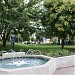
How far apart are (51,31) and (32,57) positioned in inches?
306

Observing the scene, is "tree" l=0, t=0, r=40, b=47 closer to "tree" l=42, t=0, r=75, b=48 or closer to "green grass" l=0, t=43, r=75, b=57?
"tree" l=42, t=0, r=75, b=48

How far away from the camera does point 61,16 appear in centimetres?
1762

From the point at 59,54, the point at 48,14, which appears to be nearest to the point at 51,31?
the point at 48,14

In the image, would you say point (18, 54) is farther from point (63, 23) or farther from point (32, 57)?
point (63, 23)

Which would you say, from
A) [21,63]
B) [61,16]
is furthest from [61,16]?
[21,63]

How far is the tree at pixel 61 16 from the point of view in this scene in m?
17.7

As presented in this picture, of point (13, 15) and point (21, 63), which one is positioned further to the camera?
point (13, 15)

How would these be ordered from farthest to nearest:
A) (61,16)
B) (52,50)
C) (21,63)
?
(61,16), (52,50), (21,63)

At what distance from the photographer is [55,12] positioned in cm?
1830

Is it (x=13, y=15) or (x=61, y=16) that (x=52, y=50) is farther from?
(x=61, y=16)

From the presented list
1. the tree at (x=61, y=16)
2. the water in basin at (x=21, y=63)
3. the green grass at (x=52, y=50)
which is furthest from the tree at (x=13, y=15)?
the water in basin at (x=21, y=63)

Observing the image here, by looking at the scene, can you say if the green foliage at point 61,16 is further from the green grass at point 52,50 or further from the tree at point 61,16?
the green grass at point 52,50

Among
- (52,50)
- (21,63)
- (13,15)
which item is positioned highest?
(13,15)

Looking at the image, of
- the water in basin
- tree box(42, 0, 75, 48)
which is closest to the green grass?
the water in basin
